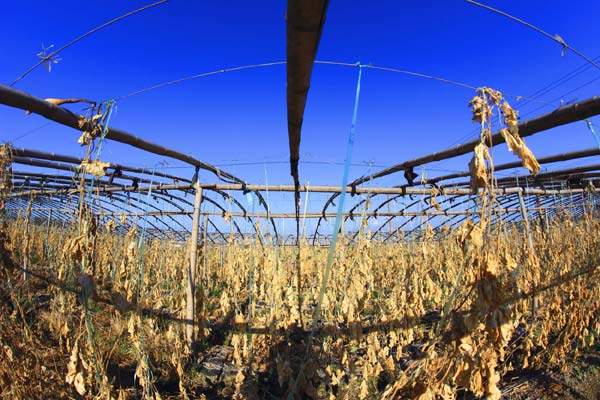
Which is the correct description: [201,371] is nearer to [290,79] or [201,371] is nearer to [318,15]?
[290,79]

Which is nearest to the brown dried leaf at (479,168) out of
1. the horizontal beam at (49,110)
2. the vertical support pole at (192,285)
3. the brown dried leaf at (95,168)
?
the brown dried leaf at (95,168)

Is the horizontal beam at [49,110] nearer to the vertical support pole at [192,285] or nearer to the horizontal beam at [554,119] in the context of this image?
the vertical support pole at [192,285]

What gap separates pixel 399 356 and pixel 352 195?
7.14 feet

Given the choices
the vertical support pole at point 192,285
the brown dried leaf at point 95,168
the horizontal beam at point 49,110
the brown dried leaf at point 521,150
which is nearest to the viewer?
the brown dried leaf at point 521,150

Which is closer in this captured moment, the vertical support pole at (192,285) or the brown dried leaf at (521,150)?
the brown dried leaf at (521,150)

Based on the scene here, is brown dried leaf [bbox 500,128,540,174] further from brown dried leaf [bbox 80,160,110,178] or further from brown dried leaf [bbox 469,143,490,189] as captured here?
brown dried leaf [bbox 80,160,110,178]

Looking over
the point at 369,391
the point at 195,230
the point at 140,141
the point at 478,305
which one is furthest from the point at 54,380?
the point at 478,305

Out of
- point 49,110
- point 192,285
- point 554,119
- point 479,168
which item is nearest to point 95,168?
point 49,110

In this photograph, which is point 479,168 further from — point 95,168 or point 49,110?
point 49,110

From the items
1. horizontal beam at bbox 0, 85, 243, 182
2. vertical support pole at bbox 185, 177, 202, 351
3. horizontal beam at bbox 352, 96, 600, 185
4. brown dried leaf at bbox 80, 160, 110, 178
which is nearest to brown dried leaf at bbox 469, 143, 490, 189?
horizontal beam at bbox 352, 96, 600, 185

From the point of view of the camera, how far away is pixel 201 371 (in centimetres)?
408

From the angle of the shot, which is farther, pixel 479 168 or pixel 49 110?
pixel 49 110


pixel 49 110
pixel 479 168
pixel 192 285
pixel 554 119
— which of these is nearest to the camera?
pixel 479 168

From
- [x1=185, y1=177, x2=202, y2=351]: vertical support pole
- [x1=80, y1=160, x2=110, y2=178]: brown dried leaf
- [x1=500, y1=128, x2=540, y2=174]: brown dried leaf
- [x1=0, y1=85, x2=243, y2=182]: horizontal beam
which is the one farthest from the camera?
[x1=185, y1=177, x2=202, y2=351]: vertical support pole
